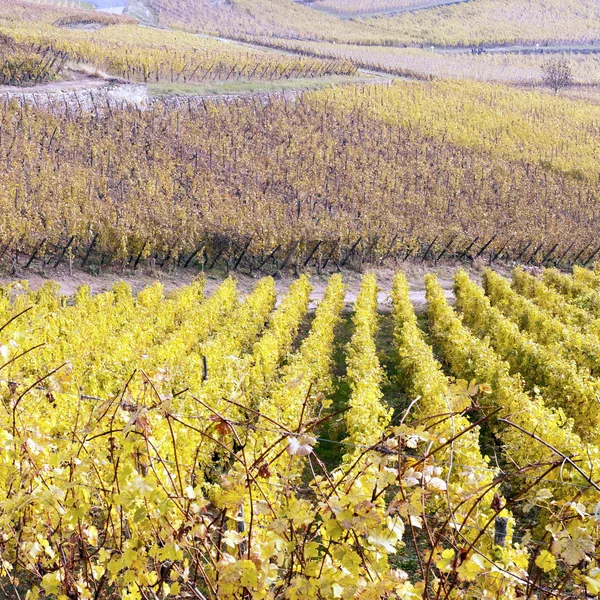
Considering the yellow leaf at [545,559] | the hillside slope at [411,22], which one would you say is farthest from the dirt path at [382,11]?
the yellow leaf at [545,559]

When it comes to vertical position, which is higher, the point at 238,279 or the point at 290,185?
the point at 290,185

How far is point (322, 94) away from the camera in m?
44.1

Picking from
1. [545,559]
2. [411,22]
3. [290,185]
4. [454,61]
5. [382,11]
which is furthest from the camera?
[382,11]

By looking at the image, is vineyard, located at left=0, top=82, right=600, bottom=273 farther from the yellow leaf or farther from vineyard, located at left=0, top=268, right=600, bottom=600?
the yellow leaf

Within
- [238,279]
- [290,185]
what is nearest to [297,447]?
[238,279]

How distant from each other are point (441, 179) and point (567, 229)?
654cm

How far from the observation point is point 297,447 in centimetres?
225

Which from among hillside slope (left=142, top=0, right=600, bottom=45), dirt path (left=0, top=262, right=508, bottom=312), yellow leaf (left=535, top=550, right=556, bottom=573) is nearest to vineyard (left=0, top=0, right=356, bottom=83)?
dirt path (left=0, top=262, right=508, bottom=312)

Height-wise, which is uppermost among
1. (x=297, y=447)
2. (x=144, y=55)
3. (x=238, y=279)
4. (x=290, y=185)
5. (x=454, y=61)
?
(x=297, y=447)

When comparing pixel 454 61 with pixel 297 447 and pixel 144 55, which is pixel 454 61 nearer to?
pixel 144 55

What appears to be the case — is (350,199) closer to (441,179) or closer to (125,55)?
(441,179)

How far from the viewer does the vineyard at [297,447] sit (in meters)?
2.52

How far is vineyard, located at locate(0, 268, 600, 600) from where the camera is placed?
2516mm

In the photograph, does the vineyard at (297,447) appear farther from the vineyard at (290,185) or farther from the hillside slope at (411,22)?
the hillside slope at (411,22)
